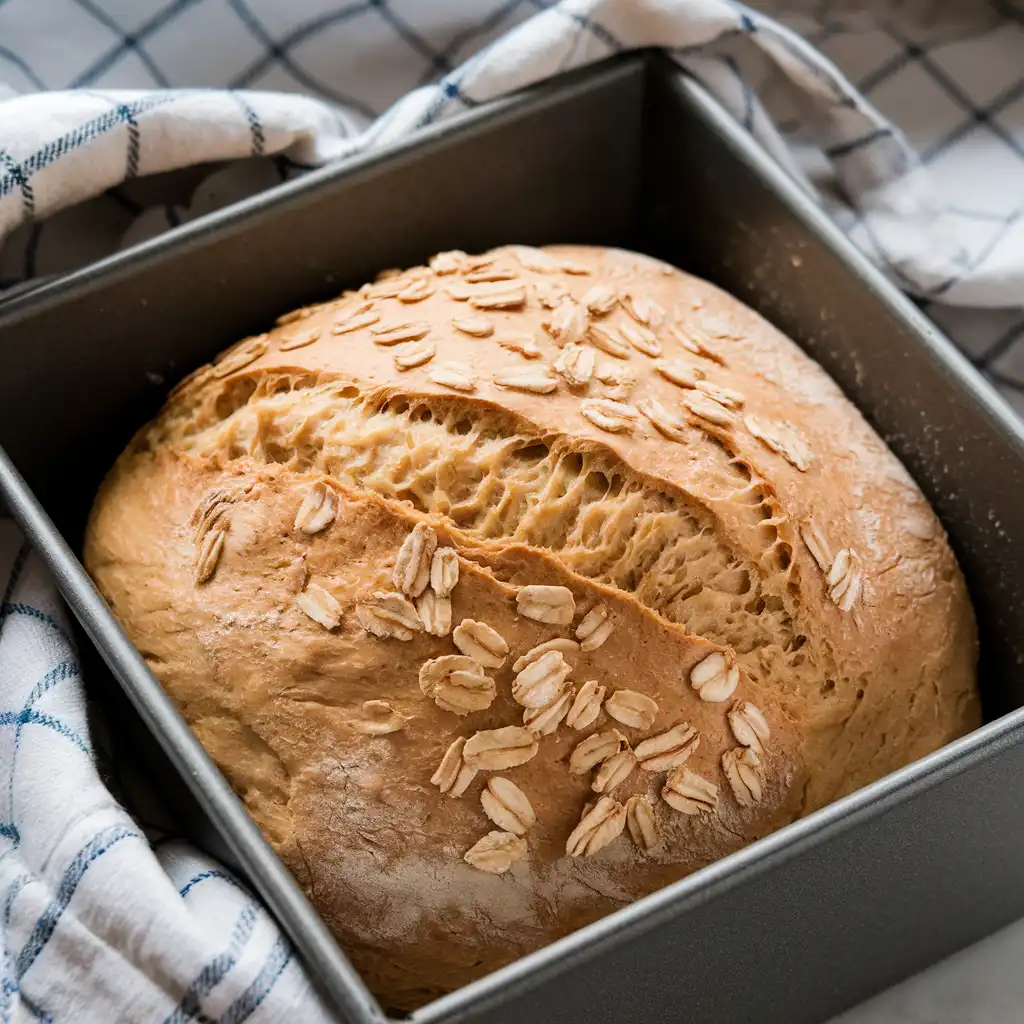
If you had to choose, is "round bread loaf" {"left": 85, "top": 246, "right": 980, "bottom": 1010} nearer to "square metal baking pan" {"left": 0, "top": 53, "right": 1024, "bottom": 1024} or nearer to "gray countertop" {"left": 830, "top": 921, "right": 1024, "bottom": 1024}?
"square metal baking pan" {"left": 0, "top": 53, "right": 1024, "bottom": 1024}

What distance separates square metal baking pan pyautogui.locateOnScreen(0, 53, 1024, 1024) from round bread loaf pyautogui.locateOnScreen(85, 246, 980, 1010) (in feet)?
0.25

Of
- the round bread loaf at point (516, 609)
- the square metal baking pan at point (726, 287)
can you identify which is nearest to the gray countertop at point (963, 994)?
the square metal baking pan at point (726, 287)

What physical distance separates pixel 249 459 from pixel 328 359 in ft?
0.38

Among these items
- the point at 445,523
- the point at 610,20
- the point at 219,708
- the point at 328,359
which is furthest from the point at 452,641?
the point at 610,20

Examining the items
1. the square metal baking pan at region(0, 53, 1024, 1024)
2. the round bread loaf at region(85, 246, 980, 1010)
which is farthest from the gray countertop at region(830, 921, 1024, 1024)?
the round bread loaf at region(85, 246, 980, 1010)

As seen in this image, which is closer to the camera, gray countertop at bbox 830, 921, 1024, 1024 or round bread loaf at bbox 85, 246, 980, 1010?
round bread loaf at bbox 85, 246, 980, 1010

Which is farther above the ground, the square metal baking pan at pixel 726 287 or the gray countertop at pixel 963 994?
the square metal baking pan at pixel 726 287

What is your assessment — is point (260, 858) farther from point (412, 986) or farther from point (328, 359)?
point (328, 359)

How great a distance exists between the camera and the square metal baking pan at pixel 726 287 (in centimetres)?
104

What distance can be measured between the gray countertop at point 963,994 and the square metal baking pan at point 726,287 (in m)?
0.03

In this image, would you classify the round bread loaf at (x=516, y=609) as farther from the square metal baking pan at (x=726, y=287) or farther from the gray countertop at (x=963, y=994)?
the gray countertop at (x=963, y=994)

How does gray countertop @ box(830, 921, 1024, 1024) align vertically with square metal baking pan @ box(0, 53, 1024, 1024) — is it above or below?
below

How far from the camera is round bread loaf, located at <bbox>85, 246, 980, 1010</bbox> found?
3.67 ft

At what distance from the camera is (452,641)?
112cm
